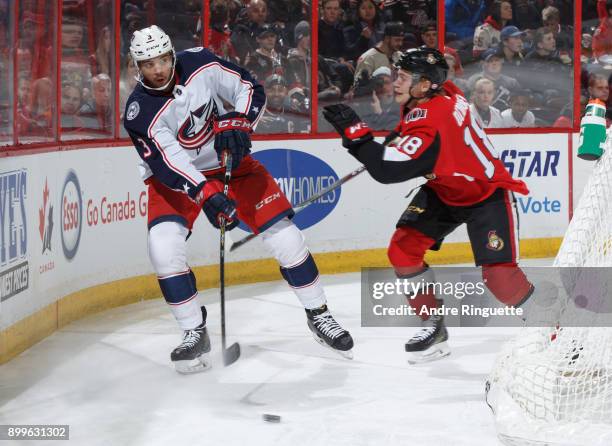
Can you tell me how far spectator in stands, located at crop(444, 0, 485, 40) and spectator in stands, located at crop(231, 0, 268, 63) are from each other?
1247 millimetres

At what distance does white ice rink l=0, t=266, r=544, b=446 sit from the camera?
3484mm

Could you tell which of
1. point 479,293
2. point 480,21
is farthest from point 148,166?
point 480,21

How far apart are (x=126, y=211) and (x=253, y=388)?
80.5 inches

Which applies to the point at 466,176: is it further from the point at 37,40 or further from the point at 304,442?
the point at 37,40

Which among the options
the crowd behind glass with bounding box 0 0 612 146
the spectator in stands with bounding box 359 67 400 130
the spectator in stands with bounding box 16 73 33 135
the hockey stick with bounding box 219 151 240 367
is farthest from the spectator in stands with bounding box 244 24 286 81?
the hockey stick with bounding box 219 151 240 367

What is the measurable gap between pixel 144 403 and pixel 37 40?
1950 mm

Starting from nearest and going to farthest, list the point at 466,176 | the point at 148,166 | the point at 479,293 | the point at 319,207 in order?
the point at 466,176, the point at 148,166, the point at 479,293, the point at 319,207

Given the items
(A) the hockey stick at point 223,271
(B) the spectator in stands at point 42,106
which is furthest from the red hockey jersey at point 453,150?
(B) the spectator in stands at point 42,106

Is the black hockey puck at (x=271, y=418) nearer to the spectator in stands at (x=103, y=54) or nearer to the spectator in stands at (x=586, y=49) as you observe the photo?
the spectator in stands at (x=103, y=54)

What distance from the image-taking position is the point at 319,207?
269 inches

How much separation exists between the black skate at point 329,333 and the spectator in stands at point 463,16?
3509 mm

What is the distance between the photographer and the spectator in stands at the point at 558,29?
7590 mm

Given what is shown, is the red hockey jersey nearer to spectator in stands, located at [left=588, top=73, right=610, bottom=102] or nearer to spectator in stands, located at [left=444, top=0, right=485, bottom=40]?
spectator in stands, located at [left=444, top=0, right=485, bottom=40]

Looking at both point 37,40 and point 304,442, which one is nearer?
point 304,442
